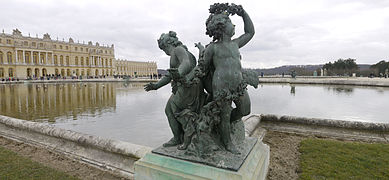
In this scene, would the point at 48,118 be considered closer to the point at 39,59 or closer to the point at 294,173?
the point at 294,173

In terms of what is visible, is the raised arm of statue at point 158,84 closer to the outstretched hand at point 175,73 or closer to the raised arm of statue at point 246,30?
the outstretched hand at point 175,73

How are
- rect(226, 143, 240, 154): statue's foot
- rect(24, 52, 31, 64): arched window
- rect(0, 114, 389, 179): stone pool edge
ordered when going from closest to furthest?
1. rect(226, 143, 240, 154): statue's foot
2. rect(0, 114, 389, 179): stone pool edge
3. rect(24, 52, 31, 64): arched window

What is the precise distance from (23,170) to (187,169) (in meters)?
3.14

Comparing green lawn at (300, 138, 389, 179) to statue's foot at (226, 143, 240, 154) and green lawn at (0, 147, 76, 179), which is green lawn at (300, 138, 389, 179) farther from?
green lawn at (0, 147, 76, 179)

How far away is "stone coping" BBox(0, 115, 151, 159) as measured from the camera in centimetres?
347

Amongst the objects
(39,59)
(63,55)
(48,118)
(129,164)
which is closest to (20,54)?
(39,59)

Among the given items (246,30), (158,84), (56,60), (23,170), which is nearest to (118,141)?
(23,170)

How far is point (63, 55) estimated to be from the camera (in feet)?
232

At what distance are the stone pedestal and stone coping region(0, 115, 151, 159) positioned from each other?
36.6 inches

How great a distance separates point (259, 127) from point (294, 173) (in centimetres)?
264

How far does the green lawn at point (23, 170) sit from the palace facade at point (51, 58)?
2569 inches

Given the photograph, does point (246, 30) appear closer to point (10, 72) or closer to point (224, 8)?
point (224, 8)

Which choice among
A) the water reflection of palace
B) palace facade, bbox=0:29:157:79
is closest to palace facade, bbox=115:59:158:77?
palace facade, bbox=0:29:157:79

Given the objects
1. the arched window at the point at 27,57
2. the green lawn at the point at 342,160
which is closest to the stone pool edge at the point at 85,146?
the green lawn at the point at 342,160
